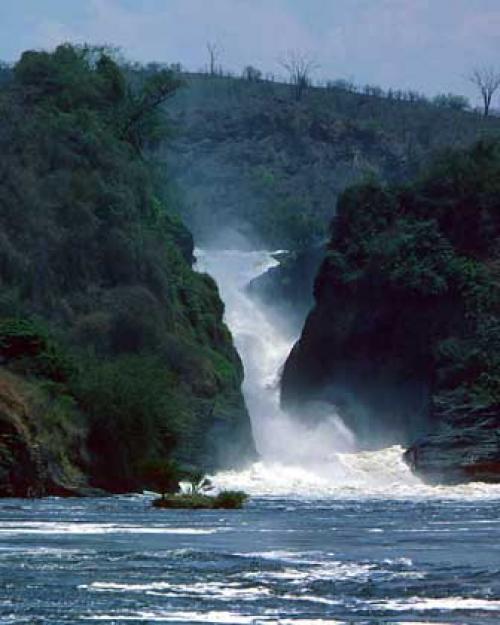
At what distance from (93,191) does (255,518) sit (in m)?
60.0

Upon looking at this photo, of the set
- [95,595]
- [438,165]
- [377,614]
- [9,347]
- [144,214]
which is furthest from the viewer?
[438,165]

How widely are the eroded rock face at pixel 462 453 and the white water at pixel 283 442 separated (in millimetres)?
1229

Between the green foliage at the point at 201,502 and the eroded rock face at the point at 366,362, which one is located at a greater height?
the eroded rock face at the point at 366,362

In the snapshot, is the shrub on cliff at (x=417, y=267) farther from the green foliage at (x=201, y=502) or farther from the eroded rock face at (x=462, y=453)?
the green foliage at (x=201, y=502)

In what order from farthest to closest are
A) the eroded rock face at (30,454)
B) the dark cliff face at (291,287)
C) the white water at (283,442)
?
1. the dark cliff face at (291,287)
2. the white water at (283,442)
3. the eroded rock face at (30,454)

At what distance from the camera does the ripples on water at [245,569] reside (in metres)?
31.5

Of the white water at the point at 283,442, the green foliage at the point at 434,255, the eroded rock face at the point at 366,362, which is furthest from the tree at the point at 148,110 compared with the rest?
the white water at the point at 283,442

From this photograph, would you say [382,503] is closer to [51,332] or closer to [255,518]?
[255,518]

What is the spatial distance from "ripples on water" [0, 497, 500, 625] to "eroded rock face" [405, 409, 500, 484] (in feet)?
156

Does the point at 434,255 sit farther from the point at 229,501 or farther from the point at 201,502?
the point at 201,502

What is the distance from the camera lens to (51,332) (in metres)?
95.8

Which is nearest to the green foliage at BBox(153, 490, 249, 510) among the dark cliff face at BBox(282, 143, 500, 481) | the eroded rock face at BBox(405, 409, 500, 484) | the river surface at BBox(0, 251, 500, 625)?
the river surface at BBox(0, 251, 500, 625)

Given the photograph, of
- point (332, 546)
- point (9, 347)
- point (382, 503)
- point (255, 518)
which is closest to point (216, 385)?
point (9, 347)

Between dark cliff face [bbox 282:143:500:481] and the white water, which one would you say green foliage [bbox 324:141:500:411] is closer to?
dark cliff face [bbox 282:143:500:481]
